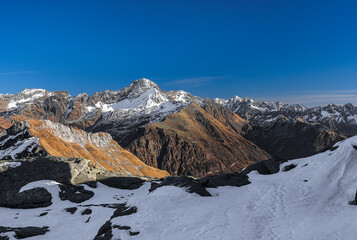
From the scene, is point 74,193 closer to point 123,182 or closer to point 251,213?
point 123,182

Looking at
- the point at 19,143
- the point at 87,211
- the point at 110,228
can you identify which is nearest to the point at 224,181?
the point at 110,228

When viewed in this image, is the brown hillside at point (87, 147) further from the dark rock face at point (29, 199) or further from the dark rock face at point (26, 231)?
the dark rock face at point (26, 231)

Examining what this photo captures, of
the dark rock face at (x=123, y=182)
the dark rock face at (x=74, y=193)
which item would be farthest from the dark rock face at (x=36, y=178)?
the dark rock face at (x=123, y=182)

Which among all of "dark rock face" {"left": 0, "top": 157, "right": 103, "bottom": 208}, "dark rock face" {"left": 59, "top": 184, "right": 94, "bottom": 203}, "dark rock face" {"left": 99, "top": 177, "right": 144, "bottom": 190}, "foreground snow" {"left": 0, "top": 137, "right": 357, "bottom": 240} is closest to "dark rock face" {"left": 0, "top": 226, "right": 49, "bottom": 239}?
"foreground snow" {"left": 0, "top": 137, "right": 357, "bottom": 240}

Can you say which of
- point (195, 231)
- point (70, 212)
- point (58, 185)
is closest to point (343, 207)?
point (195, 231)

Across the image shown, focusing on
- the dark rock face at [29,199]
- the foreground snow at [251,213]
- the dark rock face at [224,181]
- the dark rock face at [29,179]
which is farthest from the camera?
the dark rock face at [29,179]

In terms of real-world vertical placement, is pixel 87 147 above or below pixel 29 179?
below

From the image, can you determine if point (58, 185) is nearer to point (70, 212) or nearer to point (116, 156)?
point (70, 212)
